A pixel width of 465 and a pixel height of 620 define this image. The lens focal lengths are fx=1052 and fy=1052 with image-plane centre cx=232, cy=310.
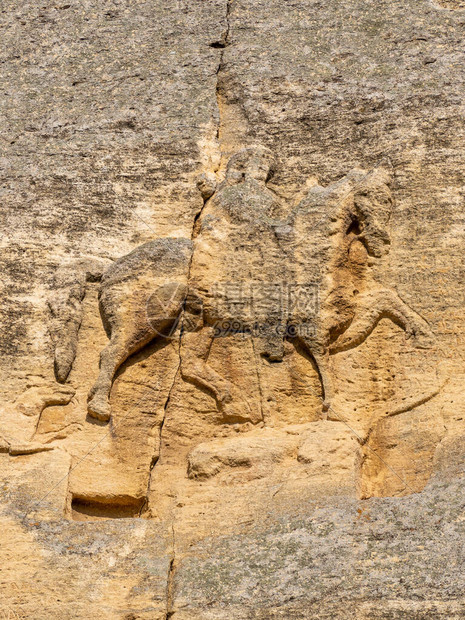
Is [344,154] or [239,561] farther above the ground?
[344,154]

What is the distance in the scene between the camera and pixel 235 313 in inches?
341

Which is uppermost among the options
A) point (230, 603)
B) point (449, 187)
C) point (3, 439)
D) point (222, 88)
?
point (222, 88)

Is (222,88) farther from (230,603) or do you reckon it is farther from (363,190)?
(230,603)

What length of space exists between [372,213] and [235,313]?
145 cm

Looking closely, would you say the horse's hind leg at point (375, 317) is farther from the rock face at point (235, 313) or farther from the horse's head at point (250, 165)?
the horse's head at point (250, 165)

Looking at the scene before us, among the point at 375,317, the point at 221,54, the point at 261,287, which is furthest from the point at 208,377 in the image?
the point at 221,54

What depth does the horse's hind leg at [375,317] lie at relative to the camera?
27.7 ft

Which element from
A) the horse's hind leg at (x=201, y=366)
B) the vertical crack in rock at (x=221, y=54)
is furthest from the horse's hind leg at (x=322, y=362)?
the vertical crack in rock at (x=221, y=54)

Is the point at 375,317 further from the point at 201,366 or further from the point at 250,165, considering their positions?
the point at 250,165

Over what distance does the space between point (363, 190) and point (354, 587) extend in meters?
3.60

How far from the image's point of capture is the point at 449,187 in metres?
8.89

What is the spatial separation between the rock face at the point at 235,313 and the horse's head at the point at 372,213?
0.9 inches

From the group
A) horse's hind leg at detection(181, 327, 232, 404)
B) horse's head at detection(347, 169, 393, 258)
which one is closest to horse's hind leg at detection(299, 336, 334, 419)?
horse's hind leg at detection(181, 327, 232, 404)

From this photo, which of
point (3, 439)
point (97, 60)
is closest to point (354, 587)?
point (3, 439)
